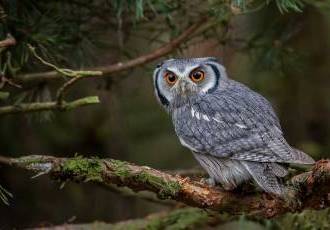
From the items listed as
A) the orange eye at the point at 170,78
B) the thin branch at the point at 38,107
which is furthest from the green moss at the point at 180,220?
the thin branch at the point at 38,107

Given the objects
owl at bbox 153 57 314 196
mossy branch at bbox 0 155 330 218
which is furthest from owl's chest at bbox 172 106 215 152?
mossy branch at bbox 0 155 330 218

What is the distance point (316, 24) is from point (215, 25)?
1507 millimetres

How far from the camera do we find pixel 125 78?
4168mm

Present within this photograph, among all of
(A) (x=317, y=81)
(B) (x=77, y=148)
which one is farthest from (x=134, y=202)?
(A) (x=317, y=81)

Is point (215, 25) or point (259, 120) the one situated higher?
point (215, 25)

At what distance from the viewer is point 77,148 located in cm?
496

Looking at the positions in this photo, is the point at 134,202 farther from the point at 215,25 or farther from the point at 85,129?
the point at 215,25

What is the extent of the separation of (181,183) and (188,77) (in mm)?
775

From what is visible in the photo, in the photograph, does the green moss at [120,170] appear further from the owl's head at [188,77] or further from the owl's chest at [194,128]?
the owl's head at [188,77]

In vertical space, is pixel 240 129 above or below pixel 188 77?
below

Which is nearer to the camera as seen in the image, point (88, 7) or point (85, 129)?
point (88, 7)

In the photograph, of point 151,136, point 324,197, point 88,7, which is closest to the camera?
point 324,197

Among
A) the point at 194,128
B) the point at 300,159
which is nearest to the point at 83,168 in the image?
the point at 194,128

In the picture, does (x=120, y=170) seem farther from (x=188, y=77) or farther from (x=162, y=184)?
(x=188, y=77)
